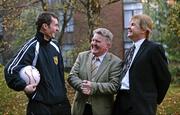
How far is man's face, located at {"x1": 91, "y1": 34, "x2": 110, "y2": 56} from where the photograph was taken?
514 cm

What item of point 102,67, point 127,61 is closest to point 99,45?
point 102,67

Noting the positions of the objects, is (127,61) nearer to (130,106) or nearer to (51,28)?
(130,106)

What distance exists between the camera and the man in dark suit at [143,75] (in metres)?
4.98

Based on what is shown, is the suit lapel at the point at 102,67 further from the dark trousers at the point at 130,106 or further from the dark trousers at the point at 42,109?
the dark trousers at the point at 42,109

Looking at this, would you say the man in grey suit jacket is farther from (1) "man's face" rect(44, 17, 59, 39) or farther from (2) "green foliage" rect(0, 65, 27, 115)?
(2) "green foliage" rect(0, 65, 27, 115)

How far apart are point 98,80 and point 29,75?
0.94 m

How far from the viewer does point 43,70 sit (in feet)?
16.0

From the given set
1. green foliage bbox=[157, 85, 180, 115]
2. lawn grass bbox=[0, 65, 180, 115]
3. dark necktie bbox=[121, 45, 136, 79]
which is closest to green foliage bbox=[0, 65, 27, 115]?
lawn grass bbox=[0, 65, 180, 115]

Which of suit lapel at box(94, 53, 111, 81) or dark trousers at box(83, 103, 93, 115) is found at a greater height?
suit lapel at box(94, 53, 111, 81)

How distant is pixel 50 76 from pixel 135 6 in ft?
94.9

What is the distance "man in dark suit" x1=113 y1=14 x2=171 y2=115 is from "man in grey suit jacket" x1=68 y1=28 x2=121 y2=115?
172mm

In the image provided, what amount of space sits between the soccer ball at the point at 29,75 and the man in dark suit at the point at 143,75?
1.06 m

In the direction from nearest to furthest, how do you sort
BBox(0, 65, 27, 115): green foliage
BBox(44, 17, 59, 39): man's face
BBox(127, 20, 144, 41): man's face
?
1. BBox(44, 17, 59, 39): man's face
2. BBox(127, 20, 144, 41): man's face
3. BBox(0, 65, 27, 115): green foliage

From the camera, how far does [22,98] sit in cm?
1353
